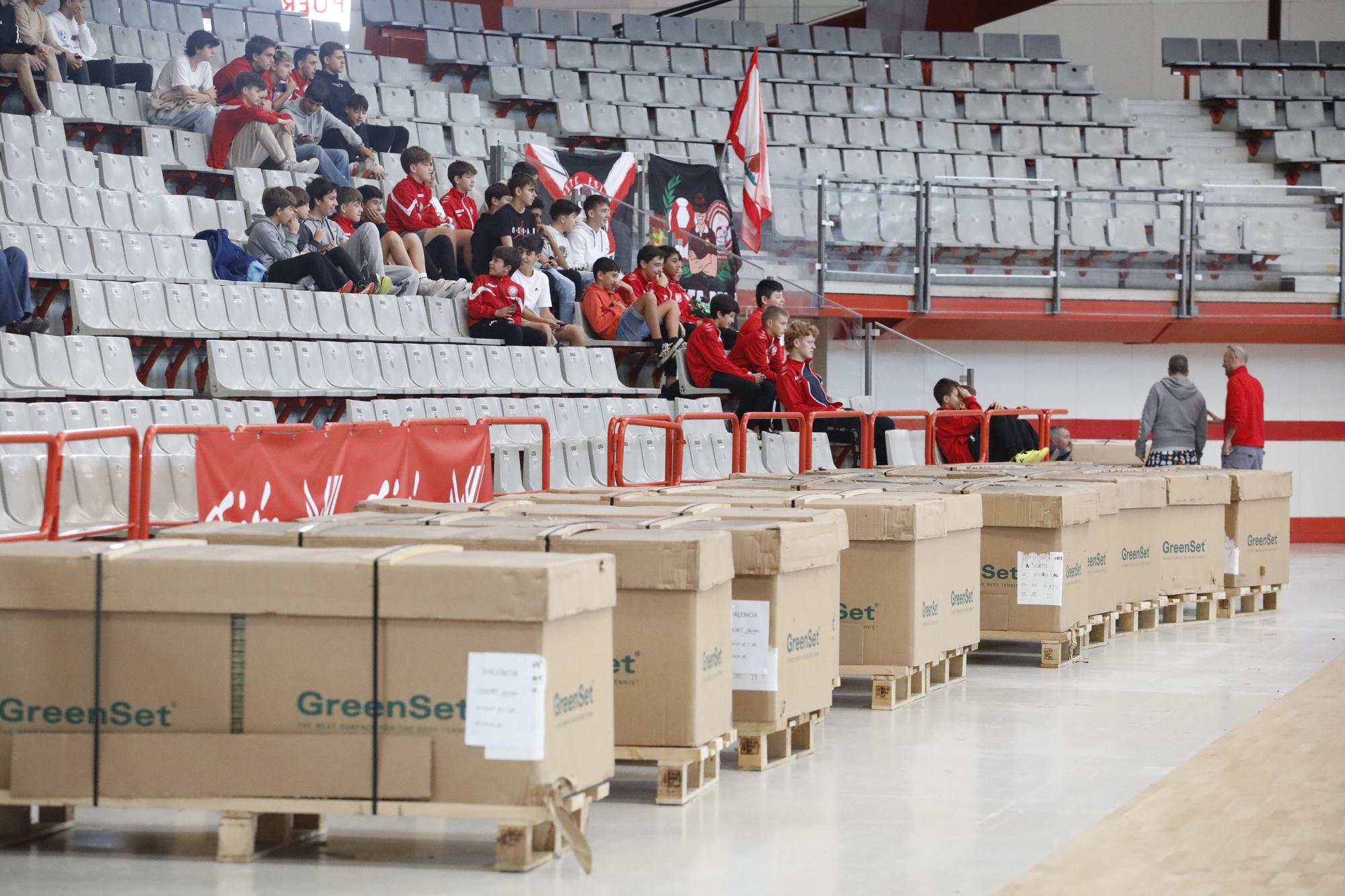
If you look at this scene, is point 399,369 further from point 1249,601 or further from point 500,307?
point 1249,601

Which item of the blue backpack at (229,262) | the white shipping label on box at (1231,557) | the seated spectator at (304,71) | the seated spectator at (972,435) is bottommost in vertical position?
the white shipping label on box at (1231,557)

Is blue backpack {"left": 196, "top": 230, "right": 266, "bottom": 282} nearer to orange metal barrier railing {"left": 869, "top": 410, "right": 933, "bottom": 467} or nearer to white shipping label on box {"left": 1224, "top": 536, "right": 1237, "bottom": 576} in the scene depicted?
orange metal barrier railing {"left": 869, "top": 410, "right": 933, "bottom": 467}

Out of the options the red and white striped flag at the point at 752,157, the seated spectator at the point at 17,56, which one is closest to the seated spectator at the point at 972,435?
the red and white striped flag at the point at 752,157

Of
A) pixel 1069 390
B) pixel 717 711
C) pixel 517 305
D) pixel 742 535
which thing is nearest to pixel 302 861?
pixel 717 711

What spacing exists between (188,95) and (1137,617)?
8.37 metres

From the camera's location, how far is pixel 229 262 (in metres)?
11.1

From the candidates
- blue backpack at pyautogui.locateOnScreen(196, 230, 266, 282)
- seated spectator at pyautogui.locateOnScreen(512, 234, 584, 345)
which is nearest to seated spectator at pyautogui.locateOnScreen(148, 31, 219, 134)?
blue backpack at pyautogui.locateOnScreen(196, 230, 266, 282)

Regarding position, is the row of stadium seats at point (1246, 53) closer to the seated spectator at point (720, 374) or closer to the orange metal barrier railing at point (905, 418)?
the orange metal barrier railing at point (905, 418)

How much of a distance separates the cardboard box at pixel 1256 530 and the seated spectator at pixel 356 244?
592 cm

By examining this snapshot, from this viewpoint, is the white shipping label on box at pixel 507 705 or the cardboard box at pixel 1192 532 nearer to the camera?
the white shipping label on box at pixel 507 705

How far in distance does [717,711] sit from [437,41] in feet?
48.6

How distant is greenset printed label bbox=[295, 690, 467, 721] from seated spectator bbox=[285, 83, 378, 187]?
9.61 metres

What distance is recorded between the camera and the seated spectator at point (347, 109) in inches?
555

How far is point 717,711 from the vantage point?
16.7ft
